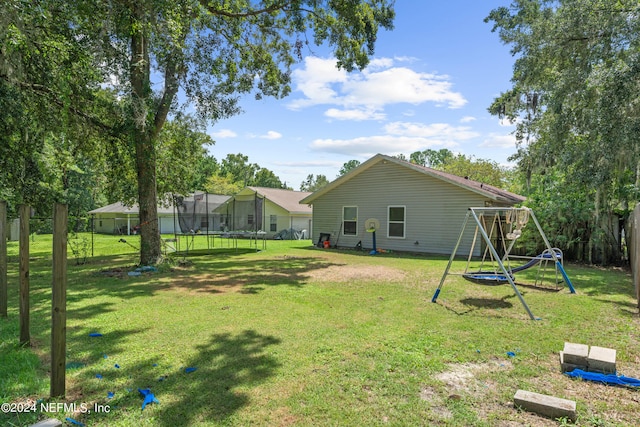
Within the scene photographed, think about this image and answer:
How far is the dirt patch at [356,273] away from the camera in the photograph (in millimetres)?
Result: 8586

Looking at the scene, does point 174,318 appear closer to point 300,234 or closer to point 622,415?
point 622,415

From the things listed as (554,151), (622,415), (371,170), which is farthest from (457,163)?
(622,415)

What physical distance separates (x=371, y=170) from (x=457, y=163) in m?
25.6

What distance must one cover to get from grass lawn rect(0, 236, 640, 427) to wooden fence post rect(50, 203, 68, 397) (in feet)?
0.67

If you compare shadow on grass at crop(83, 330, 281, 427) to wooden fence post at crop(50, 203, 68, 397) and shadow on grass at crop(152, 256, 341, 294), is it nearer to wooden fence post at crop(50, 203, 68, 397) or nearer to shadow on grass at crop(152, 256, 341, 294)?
wooden fence post at crop(50, 203, 68, 397)

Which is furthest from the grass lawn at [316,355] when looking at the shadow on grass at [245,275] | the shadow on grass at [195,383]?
the shadow on grass at [245,275]

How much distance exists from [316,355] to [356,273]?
5778 mm

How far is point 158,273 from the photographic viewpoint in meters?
9.21

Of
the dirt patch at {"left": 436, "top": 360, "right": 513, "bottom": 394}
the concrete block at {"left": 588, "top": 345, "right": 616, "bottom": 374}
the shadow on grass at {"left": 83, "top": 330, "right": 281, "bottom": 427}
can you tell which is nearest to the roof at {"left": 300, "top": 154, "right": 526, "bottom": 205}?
the concrete block at {"left": 588, "top": 345, "right": 616, "bottom": 374}

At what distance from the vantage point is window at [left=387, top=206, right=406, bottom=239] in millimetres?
A: 15305

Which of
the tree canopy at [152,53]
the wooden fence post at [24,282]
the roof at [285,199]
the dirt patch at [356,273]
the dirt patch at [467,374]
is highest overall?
the tree canopy at [152,53]

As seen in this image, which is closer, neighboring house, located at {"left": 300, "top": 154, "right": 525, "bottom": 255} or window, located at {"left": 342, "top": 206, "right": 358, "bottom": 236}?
neighboring house, located at {"left": 300, "top": 154, "right": 525, "bottom": 255}

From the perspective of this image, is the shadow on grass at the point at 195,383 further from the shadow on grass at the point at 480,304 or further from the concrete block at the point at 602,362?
the shadow on grass at the point at 480,304

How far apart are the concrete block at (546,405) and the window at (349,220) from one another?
14.0 m
